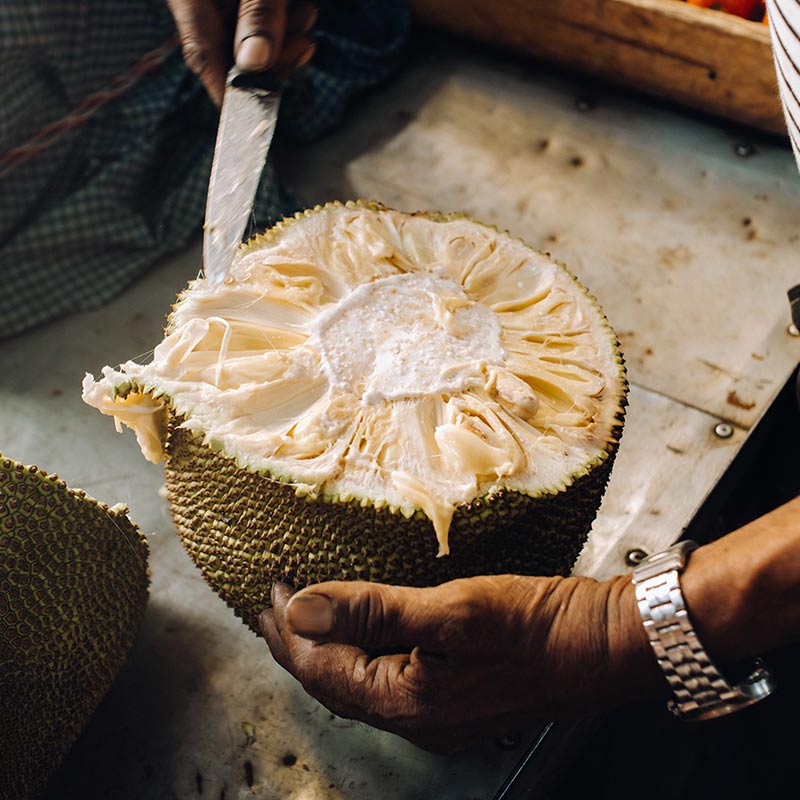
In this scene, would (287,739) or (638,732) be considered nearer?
(287,739)

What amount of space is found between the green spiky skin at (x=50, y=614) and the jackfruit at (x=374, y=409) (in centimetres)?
10

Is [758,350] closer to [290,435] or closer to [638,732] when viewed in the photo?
[638,732]

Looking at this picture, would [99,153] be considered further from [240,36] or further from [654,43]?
[654,43]

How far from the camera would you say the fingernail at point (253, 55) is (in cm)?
106

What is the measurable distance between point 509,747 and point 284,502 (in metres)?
0.40

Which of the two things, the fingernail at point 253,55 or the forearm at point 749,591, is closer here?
the forearm at point 749,591

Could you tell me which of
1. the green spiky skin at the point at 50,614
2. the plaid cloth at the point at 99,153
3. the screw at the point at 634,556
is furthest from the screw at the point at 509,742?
the plaid cloth at the point at 99,153

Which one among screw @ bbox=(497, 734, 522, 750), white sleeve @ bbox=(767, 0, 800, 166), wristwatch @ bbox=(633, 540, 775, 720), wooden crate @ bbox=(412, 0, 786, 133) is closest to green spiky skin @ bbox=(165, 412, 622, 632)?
wristwatch @ bbox=(633, 540, 775, 720)

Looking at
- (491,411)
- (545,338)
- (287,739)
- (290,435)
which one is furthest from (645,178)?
(287,739)

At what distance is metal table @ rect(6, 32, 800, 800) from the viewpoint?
101cm

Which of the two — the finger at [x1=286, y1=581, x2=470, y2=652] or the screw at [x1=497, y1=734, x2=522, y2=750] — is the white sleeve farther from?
the screw at [x1=497, y1=734, x2=522, y2=750]

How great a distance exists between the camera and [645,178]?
170 centimetres

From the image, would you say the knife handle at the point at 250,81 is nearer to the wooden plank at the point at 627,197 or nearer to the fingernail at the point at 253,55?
the fingernail at the point at 253,55

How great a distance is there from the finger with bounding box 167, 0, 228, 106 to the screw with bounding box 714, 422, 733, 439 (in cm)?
81
